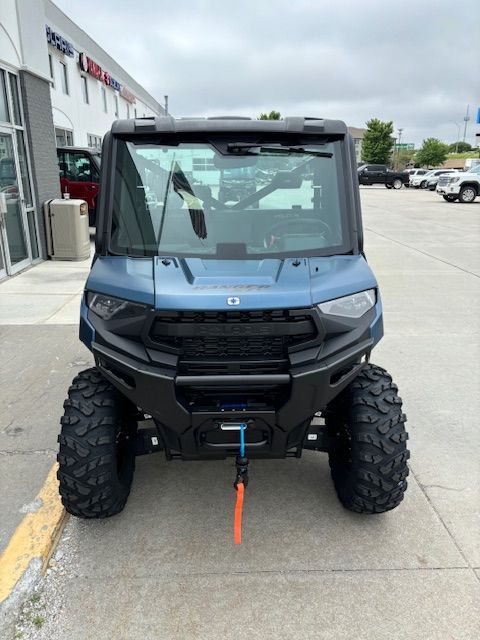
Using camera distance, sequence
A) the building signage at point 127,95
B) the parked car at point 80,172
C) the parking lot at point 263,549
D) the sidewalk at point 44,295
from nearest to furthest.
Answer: the parking lot at point 263,549, the sidewalk at point 44,295, the parked car at point 80,172, the building signage at point 127,95

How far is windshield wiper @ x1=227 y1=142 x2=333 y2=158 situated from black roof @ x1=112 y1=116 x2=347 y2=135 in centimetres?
8

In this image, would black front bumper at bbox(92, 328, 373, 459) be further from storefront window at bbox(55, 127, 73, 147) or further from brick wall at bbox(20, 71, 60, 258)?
storefront window at bbox(55, 127, 73, 147)

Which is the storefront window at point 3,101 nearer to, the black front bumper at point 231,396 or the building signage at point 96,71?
the black front bumper at point 231,396

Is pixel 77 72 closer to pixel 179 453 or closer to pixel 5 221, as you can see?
pixel 5 221

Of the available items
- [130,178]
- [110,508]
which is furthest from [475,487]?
[130,178]

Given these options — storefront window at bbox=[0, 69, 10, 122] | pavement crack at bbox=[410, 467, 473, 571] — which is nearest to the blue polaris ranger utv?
pavement crack at bbox=[410, 467, 473, 571]

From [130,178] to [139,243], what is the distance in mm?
365

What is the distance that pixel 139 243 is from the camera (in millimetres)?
2904

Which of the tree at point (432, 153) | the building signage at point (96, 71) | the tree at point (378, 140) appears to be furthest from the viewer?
the tree at point (432, 153)

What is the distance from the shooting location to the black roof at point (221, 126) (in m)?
2.79

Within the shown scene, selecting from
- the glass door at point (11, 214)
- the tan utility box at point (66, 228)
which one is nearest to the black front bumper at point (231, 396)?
the glass door at point (11, 214)

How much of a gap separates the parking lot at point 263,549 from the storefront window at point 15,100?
20.9 feet

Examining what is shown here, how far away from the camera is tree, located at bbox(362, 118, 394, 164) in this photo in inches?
2798

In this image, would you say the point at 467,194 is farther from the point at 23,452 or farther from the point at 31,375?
the point at 23,452
